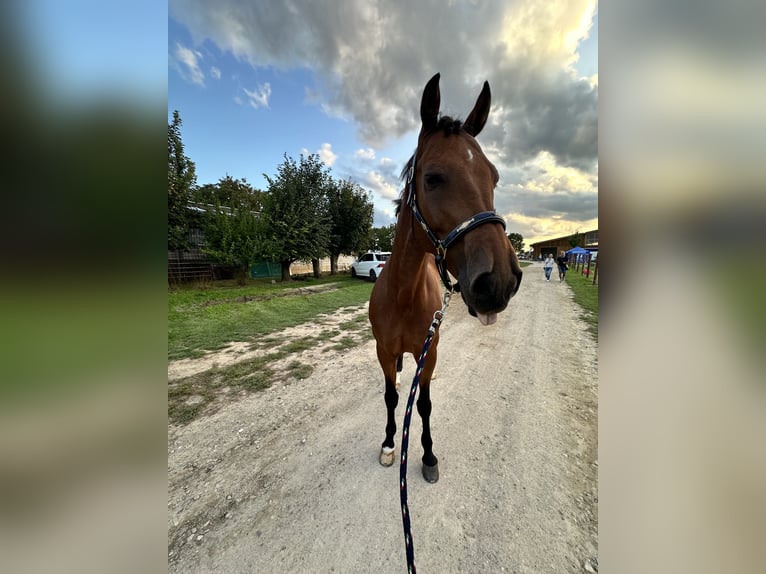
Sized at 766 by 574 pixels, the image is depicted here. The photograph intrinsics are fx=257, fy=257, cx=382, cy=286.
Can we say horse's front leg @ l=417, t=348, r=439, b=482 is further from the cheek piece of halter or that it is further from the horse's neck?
the cheek piece of halter

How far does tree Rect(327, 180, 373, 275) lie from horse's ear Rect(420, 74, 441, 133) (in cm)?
1774

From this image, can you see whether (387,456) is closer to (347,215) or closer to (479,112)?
(479,112)

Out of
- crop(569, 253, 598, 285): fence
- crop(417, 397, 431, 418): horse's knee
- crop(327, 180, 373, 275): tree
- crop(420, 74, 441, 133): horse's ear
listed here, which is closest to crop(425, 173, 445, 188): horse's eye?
crop(420, 74, 441, 133): horse's ear

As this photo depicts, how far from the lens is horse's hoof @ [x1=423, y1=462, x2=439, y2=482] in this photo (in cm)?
221

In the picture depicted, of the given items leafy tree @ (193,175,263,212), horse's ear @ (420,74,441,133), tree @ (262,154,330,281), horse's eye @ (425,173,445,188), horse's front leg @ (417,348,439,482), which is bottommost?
horse's front leg @ (417,348,439,482)

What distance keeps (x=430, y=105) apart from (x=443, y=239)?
38.5 inches

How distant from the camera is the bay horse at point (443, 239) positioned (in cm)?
129

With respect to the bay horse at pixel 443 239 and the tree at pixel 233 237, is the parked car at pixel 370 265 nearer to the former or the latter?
the tree at pixel 233 237

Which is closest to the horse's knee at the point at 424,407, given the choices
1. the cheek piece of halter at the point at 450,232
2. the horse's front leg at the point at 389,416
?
the horse's front leg at the point at 389,416

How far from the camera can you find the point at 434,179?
155cm

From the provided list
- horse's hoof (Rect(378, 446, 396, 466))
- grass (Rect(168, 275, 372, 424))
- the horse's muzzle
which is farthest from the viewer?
grass (Rect(168, 275, 372, 424))

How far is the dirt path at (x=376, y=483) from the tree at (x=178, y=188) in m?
12.8

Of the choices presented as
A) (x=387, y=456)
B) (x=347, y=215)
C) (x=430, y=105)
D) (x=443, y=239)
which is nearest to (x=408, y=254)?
(x=443, y=239)
